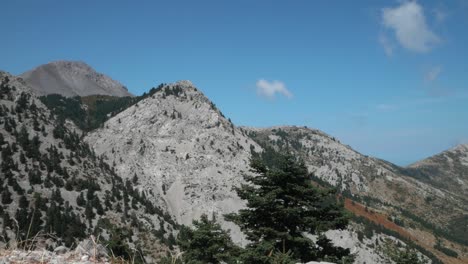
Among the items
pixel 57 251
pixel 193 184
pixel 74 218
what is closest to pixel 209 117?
pixel 193 184

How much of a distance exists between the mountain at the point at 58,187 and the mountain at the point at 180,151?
13.3 m

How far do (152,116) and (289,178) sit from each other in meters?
108

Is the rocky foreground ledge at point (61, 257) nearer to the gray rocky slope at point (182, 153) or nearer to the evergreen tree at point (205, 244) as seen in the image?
the evergreen tree at point (205, 244)

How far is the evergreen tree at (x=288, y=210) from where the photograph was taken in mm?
23141

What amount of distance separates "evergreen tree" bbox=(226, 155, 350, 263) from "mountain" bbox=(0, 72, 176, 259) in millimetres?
33766

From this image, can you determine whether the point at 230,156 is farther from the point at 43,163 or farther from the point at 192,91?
the point at 43,163

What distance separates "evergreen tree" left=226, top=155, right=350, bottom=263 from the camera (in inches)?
911

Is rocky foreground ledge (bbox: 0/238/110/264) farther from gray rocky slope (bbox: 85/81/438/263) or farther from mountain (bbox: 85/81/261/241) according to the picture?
mountain (bbox: 85/81/261/241)

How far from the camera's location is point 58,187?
227 ft

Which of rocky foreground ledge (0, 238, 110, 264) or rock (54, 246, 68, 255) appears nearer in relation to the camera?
rocky foreground ledge (0, 238, 110, 264)

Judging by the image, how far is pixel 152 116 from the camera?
5025 inches

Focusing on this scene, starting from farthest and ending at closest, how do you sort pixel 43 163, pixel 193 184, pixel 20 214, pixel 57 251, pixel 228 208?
1. pixel 193 184
2. pixel 228 208
3. pixel 43 163
4. pixel 20 214
5. pixel 57 251

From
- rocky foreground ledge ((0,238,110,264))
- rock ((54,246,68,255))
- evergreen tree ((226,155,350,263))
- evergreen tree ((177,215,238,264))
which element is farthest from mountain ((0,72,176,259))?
rocky foreground ledge ((0,238,110,264))

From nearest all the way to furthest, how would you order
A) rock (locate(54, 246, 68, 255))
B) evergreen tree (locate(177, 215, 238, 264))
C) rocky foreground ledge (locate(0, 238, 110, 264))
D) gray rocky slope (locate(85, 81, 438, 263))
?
rocky foreground ledge (locate(0, 238, 110, 264)) → rock (locate(54, 246, 68, 255)) → evergreen tree (locate(177, 215, 238, 264)) → gray rocky slope (locate(85, 81, 438, 263))
